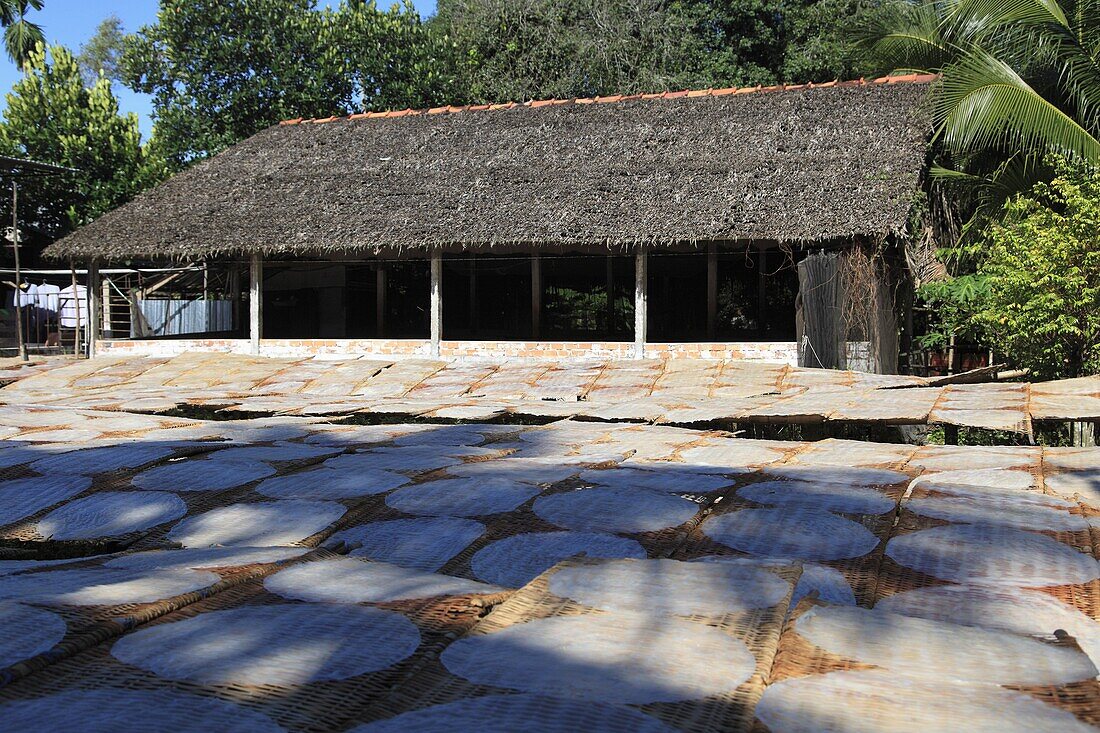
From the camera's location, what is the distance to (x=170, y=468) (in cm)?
387

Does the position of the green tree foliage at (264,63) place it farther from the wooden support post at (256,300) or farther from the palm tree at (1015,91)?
the palm tree at (1015,91)

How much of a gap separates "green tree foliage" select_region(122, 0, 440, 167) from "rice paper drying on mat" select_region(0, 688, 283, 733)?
19.9 m

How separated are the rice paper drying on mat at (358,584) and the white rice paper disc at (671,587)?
211 mm

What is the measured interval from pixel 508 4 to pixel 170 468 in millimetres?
18965

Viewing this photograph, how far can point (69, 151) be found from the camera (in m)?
19.2

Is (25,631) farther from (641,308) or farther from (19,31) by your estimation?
(19,31)

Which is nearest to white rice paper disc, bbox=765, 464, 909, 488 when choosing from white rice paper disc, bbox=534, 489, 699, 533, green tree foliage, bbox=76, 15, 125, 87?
white rice paper disc, bbox=534, 489, 699, 533

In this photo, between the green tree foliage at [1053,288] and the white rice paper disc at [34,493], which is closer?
the white rice paper disc at [34,493]

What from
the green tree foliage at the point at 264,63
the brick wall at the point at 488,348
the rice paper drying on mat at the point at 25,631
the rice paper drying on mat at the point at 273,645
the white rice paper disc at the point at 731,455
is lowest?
the white rice paper disc at the point at 731,455

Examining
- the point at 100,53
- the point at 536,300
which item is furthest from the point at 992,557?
the point at 100,53

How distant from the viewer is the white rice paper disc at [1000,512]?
2820 mm

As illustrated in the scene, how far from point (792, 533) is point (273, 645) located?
170 cm

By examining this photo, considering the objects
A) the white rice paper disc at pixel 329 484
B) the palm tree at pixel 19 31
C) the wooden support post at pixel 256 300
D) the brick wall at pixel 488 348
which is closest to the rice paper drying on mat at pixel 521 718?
the white rice paper disc at pixel 329 484

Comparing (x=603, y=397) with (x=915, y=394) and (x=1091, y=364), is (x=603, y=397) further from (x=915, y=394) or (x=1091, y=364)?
(x=1091, y=364)
